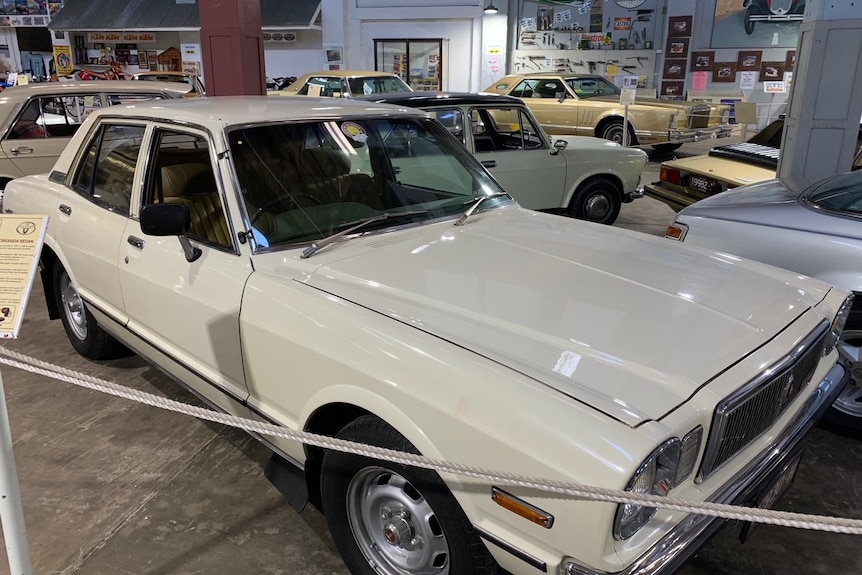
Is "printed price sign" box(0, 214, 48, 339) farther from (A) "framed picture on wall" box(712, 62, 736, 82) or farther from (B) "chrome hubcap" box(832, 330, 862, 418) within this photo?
(A) "framed picture on wall" box(712, 62, 736, 82)

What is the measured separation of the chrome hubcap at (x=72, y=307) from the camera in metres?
4.29

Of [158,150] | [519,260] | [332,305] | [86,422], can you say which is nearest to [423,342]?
[332,305]

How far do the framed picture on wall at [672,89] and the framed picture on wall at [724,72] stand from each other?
85cm

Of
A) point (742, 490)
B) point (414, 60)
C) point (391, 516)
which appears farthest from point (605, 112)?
point (391, 516)

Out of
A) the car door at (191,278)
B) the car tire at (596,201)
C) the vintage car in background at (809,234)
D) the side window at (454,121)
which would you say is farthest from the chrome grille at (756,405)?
the car tire at (596,201)

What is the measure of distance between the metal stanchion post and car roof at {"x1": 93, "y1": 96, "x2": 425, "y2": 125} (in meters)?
1.55

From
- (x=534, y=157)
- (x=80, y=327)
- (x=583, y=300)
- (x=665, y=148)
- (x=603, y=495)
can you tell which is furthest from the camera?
(x=665, y=148)

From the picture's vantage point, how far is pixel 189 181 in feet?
12.0

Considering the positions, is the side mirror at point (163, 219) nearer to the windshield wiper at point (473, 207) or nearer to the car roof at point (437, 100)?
the windshield wiper at point (473, 207)

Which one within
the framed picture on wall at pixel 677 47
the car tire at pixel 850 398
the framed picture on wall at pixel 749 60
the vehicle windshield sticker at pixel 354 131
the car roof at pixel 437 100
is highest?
the framed picture on wall at pixel 677 47

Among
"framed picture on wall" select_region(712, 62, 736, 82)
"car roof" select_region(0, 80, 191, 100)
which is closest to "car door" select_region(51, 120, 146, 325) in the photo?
"car roof" select_region(0, 80, 191, 100)

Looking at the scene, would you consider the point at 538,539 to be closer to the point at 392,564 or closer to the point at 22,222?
the point at 392,564

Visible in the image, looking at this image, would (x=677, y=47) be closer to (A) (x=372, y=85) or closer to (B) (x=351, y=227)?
(A) (x=372, y=85)

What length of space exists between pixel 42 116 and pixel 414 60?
570 inches
